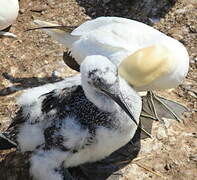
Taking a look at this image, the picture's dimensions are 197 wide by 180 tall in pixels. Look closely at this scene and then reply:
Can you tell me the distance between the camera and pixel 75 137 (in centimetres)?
376

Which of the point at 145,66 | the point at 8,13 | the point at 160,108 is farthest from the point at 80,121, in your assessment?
the point at 8,13

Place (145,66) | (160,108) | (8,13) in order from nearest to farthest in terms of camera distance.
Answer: (145,66)
(160,108)
(8,13)

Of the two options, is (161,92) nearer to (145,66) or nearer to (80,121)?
(145,66)

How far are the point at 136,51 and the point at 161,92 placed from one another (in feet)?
2.77

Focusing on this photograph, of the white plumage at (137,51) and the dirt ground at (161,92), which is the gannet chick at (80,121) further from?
the dirt ground at (161,92)

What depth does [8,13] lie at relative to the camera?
5547 mm

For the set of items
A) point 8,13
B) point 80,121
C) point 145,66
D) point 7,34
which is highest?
point 145,66

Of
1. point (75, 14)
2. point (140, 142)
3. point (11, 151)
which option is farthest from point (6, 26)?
point (140, 142)

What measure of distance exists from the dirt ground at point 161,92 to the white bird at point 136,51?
Answer: 258 mm

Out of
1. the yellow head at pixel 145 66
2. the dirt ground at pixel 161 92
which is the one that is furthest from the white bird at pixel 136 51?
the dirt ground at pixel 161 92

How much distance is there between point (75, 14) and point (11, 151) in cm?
196

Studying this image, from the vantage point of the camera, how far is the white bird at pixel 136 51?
166 inches

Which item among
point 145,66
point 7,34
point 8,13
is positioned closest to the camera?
point 145,66

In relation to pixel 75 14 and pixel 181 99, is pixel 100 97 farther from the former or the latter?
pixel 75 14
